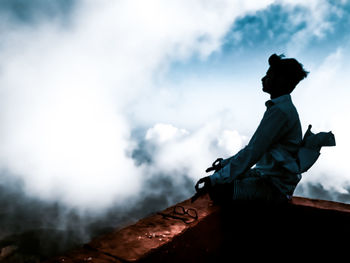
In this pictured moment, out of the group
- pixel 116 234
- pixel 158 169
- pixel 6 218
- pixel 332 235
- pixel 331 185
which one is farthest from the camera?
pixel 158 169

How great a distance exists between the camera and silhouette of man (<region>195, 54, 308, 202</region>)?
2510 mm

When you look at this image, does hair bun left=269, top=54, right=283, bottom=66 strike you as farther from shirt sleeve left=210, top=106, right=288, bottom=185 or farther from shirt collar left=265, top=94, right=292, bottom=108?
shirt sleeve left=210, top=106, right=288, bottom=185

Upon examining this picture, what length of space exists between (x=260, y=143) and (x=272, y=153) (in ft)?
0.98

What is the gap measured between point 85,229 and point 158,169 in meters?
105

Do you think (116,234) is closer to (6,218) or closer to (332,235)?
(332,235)

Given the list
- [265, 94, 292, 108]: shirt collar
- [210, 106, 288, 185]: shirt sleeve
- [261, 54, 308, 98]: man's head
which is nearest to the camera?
[210, 106, 288, 185]: shirt sleeve

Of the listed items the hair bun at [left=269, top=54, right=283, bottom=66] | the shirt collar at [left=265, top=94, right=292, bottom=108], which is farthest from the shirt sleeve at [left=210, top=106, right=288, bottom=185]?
the hair bun at [left=269, top=54, right=283, bottom=66]

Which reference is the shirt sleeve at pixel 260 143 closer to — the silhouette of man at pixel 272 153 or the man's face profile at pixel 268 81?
the silhouette of man at pixel 272 153

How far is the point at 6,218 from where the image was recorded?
196 feet

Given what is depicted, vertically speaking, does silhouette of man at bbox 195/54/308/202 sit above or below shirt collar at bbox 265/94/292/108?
below

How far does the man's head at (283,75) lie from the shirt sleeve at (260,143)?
0.45m

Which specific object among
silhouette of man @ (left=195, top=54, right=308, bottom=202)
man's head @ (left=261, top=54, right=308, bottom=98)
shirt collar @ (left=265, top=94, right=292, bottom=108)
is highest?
man's head @ (left=261, top=54, right=308, bottom=98)

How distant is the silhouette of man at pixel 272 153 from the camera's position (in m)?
2.51

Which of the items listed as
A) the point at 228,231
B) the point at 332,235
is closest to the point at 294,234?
the point at 332,235
